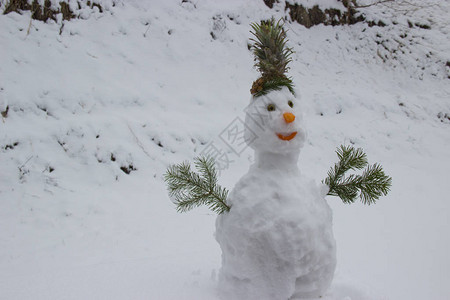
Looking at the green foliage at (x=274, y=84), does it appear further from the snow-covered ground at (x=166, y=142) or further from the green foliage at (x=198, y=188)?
the snow-covered ground at (x=166, y=142)

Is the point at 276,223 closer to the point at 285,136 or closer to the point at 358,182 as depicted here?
the point at 285,136

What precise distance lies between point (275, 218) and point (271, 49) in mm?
859

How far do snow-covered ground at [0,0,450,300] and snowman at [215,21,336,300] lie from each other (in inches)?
12.6

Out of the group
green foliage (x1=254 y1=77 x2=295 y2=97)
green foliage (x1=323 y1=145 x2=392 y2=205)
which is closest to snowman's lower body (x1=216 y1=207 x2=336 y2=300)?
green foliage (x1=323 y1=145 x2=392 y2=205)

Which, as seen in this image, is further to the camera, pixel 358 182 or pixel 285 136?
pixel 358 182

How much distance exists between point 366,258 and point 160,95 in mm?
3648

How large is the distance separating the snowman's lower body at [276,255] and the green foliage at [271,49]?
29.6 inches

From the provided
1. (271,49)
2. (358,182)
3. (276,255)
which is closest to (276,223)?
(276,255)

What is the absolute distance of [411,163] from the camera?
5.46 m

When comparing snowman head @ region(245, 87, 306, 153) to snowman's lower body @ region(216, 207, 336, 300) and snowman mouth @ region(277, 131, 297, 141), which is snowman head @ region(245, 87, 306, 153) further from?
snowman's lower body @ region(216, 207, 336, 300)

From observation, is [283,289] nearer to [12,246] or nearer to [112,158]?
[12,246]

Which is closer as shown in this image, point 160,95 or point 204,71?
point 160,95

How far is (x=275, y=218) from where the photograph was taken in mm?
1501

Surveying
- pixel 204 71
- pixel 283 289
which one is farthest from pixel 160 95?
pixel 283 289
